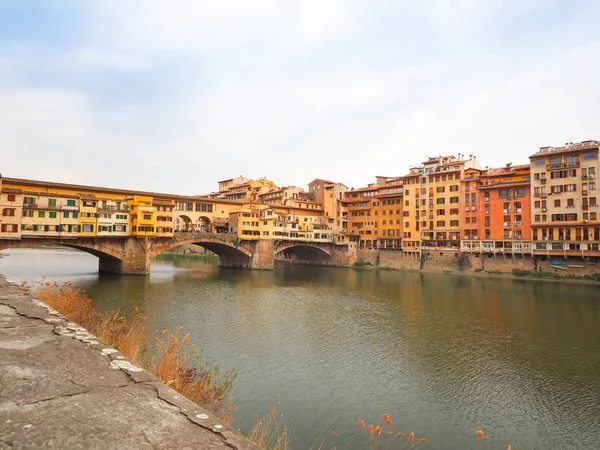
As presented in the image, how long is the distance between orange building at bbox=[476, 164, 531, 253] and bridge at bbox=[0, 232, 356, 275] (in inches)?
1093

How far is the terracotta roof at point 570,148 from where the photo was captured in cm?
5625

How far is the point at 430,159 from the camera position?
79.5 m

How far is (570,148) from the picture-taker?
58.2 m

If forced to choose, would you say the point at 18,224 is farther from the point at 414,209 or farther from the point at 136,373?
the point at 414,209

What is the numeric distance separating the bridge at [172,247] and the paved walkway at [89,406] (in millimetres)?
46501

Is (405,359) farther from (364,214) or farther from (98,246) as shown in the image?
(364,214)

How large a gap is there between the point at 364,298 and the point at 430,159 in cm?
4966

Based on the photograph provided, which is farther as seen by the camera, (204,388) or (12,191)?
(12,191)

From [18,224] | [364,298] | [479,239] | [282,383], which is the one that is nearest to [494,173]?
[479,239]

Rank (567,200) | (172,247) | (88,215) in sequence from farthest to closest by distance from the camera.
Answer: (567,200), (172,247), (88,215)

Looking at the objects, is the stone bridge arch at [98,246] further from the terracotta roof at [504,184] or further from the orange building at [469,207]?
the terracotta roof at [504,184]

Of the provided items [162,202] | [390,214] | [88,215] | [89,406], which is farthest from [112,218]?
[390,214]

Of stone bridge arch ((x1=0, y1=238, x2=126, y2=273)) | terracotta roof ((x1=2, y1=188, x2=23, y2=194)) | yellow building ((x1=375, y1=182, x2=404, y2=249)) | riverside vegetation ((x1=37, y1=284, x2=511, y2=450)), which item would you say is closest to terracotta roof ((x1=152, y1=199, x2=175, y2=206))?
stone bridge arch ((x1=0, y1=238, x2=126, y2=273))

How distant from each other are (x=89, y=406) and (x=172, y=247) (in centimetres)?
5493
